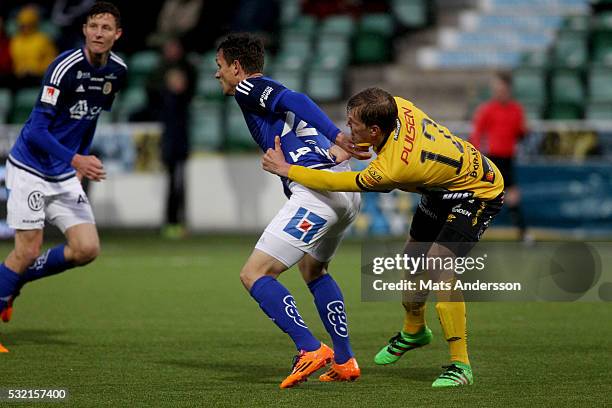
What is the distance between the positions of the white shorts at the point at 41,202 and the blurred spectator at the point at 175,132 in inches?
333

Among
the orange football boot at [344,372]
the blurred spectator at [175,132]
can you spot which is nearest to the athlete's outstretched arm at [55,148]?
the orange football boot at [344,372]

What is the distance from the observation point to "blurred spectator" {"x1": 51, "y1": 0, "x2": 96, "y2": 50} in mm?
19500

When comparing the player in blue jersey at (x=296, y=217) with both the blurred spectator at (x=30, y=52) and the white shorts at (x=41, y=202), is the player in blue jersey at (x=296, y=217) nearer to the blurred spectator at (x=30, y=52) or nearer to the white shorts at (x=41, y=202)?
the white shorts at (x=41, y=202)

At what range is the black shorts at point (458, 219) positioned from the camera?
679 centimetres

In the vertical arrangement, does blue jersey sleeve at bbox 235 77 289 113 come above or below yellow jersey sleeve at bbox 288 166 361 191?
above

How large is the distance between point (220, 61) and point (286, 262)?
115 cm

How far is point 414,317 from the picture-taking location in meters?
7.43

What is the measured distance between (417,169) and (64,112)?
2.79 meters

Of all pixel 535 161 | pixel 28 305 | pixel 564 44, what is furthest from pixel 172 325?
pixel 564 44

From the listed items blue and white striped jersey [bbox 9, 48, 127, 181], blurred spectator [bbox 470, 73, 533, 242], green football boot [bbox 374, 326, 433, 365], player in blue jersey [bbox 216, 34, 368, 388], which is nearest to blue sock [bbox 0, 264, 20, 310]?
blue and white striped jersey [bbox 9, 48, 127, 181]

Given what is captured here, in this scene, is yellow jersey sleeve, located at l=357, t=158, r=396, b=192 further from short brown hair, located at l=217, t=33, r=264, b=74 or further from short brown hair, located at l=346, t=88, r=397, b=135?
short brown hair, located at l=217, t=33, r=264, b=74

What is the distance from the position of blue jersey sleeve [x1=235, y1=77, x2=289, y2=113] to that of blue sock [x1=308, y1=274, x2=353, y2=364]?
104cm

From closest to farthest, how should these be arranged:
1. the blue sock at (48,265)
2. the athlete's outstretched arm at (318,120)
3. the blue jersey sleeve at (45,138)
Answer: the athlete's outstretched arm at (318,120) < the blue jersey sleeve at (45,138) < the blue sock at (48,265)

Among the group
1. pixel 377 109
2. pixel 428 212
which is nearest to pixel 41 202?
pixel 428 212
